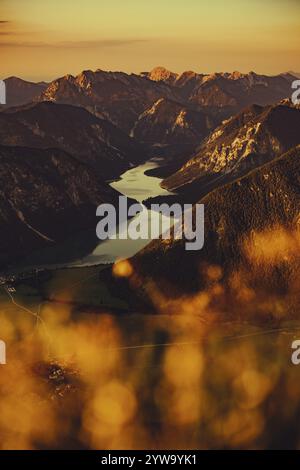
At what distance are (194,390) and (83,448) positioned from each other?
15.1m

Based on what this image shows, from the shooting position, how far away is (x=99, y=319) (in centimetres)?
9556

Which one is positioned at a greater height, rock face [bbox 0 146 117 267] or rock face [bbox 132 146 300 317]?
rock face [bbox 0 146 117 267]

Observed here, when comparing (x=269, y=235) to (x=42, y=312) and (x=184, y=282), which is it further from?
(x=42, y=312)

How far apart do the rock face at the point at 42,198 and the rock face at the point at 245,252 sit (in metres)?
38.0

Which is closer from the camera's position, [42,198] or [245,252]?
[245,252]

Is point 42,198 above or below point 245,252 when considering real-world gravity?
above

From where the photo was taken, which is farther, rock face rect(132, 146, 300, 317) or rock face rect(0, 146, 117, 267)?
rock face rect(0, 146, 117, 267)

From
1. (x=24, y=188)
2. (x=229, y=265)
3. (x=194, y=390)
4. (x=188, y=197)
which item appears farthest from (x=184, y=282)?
(x=188, y=197)

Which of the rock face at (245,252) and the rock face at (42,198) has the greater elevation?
the rock face at (42,198)

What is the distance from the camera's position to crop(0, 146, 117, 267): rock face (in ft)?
478

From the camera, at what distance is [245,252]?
105688 mm

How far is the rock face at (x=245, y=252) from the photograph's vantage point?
331 ft

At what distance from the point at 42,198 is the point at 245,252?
6842 cm

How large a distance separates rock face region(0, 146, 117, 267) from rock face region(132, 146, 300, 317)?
3803 centimetres
